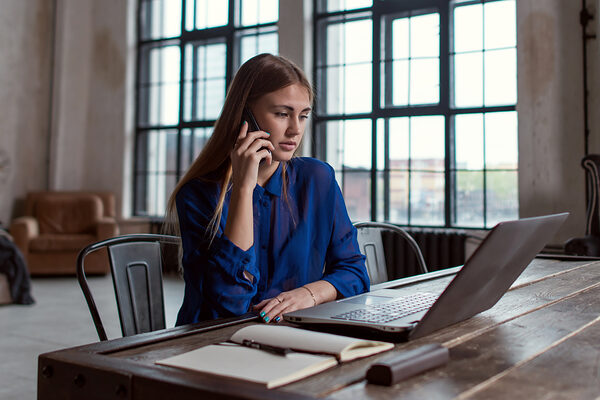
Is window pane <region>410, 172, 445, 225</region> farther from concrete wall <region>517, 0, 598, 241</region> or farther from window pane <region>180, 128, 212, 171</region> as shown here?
window pane <region>180, 128, 212, 171</region>

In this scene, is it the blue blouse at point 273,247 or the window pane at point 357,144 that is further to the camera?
the window pane at point 357,144

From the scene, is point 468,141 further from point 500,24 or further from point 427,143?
point 500,24

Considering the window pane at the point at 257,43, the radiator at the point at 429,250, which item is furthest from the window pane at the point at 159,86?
the radiator at the point at 429,250

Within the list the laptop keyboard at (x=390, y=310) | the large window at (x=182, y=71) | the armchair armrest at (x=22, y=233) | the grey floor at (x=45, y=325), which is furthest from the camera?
the large window at (x=182, y=71)

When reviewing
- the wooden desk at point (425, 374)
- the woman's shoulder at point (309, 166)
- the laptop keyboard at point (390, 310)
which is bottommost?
the wooden desk at point (425, 374)

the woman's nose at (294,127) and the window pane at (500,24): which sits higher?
the window pane at (500,24)

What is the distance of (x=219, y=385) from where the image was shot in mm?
717

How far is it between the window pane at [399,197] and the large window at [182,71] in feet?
7.08

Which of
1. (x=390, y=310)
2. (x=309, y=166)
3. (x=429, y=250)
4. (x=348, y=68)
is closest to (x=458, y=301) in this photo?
(x=390, y=310)

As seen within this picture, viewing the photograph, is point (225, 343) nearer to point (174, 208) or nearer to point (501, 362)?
point (501, 362)

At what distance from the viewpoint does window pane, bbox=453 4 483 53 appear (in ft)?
18.8

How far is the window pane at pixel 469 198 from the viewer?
5746 millimetres

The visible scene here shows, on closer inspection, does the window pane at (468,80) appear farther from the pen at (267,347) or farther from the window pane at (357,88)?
the pen at (267,347)

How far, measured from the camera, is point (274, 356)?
2.73 feet
